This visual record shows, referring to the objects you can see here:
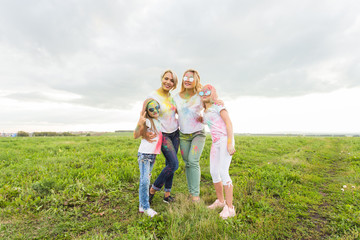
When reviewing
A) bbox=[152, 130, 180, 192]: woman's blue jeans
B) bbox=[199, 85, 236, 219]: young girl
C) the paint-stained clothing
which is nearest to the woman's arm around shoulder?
bbox=[152, 130, 180, 192]: woman's blue jeans

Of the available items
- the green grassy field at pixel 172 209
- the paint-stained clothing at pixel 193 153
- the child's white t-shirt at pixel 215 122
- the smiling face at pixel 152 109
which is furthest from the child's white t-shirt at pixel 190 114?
the green grassy field at pixel 172 209

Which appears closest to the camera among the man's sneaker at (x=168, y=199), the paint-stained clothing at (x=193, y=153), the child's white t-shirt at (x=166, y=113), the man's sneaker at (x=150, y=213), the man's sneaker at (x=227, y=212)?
the man's sneaker at (x=227, y=212)

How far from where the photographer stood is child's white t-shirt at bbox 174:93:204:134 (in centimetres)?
429

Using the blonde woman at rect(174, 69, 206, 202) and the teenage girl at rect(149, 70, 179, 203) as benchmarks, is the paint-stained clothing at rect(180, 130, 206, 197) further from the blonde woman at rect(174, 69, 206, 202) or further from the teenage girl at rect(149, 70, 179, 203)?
the teenage girl at rect(149, 70, 179, 203)

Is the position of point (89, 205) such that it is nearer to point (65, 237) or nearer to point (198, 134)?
point (65, 237)

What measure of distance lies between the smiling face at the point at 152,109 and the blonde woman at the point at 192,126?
0.60 meters

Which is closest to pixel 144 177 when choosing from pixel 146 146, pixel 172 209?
pixel 146 146

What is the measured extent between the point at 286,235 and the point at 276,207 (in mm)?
983

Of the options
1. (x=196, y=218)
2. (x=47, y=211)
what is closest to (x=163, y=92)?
(x=196, y=218)

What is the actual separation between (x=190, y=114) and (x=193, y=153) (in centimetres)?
89

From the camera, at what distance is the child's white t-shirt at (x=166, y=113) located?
420cm

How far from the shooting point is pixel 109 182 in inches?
215

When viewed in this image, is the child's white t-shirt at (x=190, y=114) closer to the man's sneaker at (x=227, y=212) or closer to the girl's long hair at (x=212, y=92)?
the girl's long hair at (x=212, y=92)

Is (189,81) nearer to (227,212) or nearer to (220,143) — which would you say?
(220,143)
